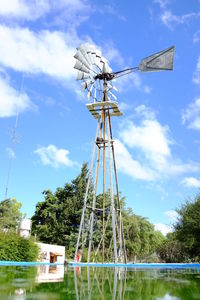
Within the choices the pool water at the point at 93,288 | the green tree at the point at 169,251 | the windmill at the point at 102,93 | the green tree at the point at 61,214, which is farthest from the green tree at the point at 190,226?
the pool water at the point at 93,288

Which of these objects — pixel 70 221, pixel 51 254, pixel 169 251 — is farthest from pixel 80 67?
pixel 169 251

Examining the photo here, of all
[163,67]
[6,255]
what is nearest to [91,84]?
[163,67]


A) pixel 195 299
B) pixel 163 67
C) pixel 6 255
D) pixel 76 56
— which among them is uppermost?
pixel 76 56

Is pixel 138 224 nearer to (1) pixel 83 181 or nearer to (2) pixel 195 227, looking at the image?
(1) pixel 83 181

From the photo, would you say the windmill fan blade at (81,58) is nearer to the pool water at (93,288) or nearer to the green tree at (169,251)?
the pool water at (93,288)

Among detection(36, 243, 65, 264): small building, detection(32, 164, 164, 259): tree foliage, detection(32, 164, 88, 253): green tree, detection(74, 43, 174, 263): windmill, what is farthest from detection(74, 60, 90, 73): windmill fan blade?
detection(32, 164, 88, 253): green tree

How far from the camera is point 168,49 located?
16.3 metres

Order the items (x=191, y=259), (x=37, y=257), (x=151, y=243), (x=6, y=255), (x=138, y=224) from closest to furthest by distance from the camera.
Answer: (x=6, y=255)
(x=37, y=257)
(x=191, y=259)
(x=138, y=224)
(x=151, y=243)

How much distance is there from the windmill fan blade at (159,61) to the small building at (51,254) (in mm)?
12702

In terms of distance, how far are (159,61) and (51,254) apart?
1449cm

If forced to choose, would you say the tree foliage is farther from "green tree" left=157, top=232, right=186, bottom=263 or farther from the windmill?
the windmill

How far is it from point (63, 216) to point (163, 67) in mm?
21005

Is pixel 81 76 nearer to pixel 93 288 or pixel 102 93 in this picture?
pixel 102 93

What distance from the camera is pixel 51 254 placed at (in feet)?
72.7
